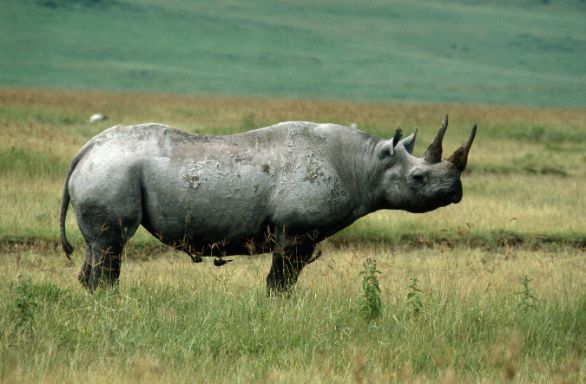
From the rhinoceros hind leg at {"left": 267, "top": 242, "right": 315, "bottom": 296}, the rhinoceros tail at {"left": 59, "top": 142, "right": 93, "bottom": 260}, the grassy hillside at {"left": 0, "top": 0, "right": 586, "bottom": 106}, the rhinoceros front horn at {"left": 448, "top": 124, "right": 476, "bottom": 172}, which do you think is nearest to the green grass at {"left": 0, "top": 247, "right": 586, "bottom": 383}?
the rhinoceros hind leg at {"left": 267, "top": 242, "right": 315, "bottom": 296}

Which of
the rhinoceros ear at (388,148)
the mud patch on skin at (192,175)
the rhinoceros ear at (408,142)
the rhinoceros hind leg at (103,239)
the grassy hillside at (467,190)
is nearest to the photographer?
the rhinoceros hind leg at (103,239)

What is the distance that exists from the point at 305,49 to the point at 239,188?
138m

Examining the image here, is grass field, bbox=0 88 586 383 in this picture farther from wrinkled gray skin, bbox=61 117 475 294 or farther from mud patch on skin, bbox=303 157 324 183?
mud patch on skin, bbox=303 157 324 183

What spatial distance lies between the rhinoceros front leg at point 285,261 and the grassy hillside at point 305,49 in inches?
3874

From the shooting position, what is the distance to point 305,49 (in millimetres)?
145125

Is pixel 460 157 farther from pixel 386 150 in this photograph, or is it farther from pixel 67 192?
pixel 67 192

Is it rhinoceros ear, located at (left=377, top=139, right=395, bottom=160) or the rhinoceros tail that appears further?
rhinoceros ear, located at (left=377, top=139, right=395, bottom=160)

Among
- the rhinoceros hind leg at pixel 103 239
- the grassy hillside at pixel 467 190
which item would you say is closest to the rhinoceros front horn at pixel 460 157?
the grassy hillside at pixel 467 190

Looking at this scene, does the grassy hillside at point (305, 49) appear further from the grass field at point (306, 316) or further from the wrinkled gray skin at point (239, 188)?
the wrinkled gray skin at point (239, 188)

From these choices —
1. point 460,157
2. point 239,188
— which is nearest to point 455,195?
point 460,157

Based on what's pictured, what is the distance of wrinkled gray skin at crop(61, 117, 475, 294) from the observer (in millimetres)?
8672

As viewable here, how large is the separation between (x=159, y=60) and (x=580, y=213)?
118m

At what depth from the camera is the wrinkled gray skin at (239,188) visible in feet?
28.5

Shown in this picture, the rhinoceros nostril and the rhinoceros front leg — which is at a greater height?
the rhinoceros nostril
